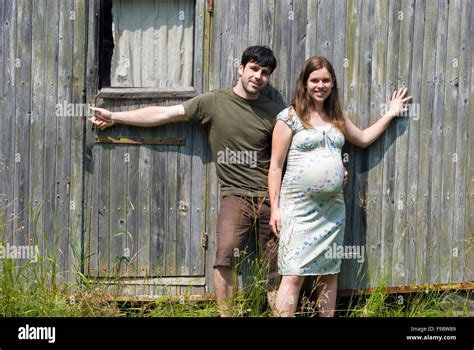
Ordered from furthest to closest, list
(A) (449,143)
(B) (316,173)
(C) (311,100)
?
(A) (449,143), (C) (311,100), (B) (316,173)

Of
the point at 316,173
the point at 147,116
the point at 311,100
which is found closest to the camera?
the point at 316,173

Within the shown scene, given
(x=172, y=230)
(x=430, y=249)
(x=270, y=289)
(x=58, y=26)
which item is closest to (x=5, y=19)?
(x=58, y=26)

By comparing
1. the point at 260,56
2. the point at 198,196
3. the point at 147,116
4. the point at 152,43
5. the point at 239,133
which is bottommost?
the point at 198,196

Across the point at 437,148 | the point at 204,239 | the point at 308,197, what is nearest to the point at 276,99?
the point at 308,197

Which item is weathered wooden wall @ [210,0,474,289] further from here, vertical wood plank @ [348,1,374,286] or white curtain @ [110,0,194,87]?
white curtain @ [110,0,194,87]

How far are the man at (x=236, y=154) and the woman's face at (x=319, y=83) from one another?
31 centimetres

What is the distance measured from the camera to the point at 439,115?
5980 millimetres

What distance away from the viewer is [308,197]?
18.1 feet

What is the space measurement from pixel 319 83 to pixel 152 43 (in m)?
1.42

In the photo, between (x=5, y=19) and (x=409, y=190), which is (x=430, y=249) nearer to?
(x=409, y=190)

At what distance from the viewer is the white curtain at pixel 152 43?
5906 mm

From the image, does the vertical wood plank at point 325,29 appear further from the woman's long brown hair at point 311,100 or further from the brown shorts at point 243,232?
the brown shorts at point 243,232

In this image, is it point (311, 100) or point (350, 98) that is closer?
point (311, 100)

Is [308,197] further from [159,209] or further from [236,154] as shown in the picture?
[159,209]
